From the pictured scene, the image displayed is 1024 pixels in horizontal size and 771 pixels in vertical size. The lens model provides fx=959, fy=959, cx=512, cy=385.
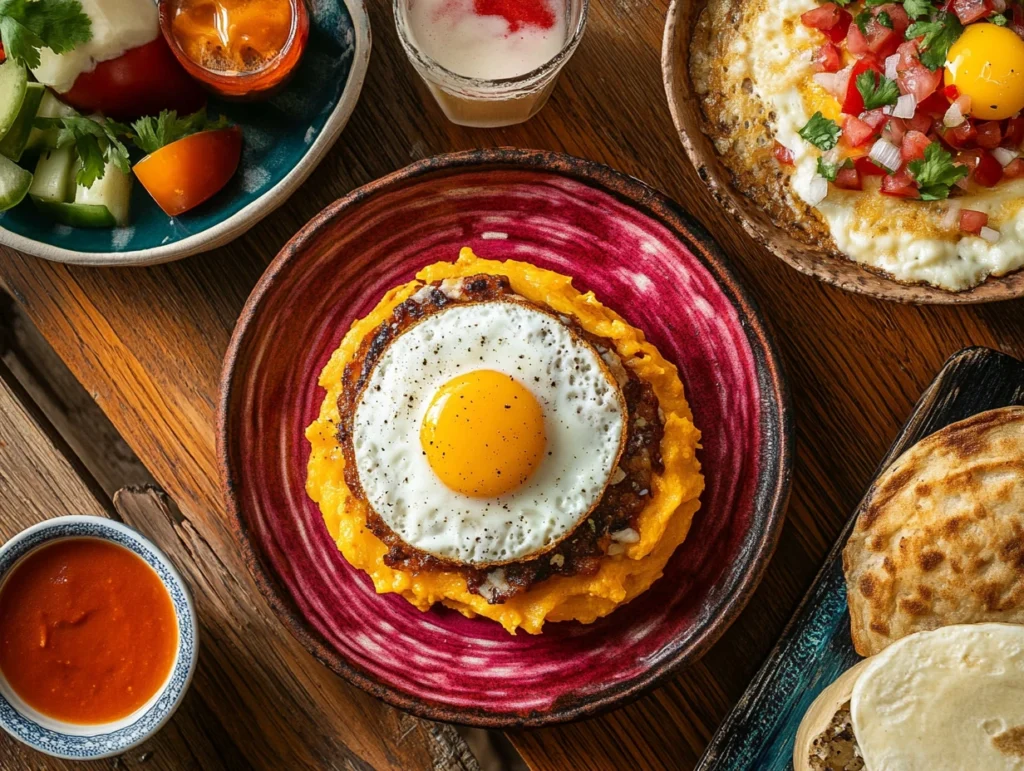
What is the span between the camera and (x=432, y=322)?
3006mm

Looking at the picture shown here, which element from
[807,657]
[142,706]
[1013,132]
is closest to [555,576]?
[807,657]

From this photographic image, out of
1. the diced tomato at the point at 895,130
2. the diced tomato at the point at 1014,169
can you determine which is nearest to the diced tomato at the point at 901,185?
the diced tomato at the point at 895,130

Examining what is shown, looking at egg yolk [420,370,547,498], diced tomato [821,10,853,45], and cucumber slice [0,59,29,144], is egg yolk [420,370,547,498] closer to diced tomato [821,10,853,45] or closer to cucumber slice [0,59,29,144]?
diced tomato [821,10,853,45]

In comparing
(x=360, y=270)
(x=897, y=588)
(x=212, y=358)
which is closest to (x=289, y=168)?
(x=360, y=270)

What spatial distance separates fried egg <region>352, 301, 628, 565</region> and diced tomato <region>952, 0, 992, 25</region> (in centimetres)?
168

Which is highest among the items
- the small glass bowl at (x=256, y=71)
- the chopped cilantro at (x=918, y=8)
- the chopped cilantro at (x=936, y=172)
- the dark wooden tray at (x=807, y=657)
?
the chopped cilantro at (x=918, y=8)

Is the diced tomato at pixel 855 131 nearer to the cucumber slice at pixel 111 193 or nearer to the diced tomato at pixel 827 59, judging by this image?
the diced tomato at pixel 827 59

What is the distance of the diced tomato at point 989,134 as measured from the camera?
10.5 feet

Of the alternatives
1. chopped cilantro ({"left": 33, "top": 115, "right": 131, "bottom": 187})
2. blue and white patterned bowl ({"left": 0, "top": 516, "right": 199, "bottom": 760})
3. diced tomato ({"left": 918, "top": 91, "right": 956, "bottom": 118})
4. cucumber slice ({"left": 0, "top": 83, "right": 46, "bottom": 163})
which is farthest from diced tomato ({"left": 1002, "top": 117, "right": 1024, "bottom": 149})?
cucumber slice ({"left": 0, "top": 83, "right": 46, "bottom": 163})

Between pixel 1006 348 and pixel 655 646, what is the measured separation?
65.7 inches

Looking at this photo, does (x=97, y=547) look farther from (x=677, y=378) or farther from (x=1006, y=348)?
(x=1006, y=348)

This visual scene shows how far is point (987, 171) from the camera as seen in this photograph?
3.21m

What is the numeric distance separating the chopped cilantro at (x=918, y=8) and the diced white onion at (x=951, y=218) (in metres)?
0.65

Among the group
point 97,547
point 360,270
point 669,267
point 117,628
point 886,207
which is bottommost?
point 117,628
